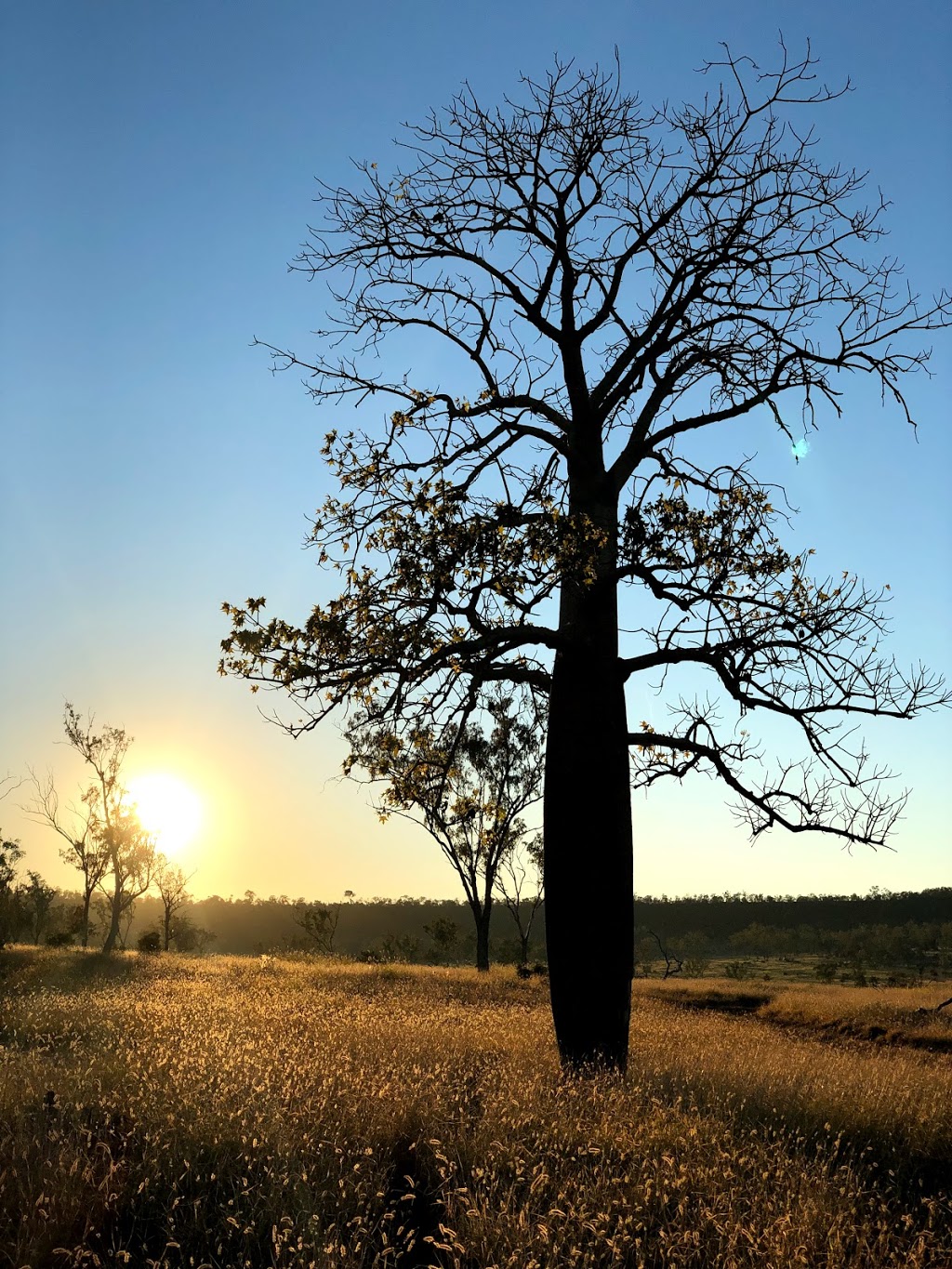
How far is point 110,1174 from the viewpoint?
437 cm

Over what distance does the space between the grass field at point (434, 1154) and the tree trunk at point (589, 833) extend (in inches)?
20.4

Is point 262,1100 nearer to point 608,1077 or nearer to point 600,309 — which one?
point 608,1077

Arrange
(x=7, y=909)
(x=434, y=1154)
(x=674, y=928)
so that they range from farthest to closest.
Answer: (x=674, y=928) → (x=7, y=909) → (x=434, y=1154)

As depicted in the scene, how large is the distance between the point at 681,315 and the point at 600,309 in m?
0.85

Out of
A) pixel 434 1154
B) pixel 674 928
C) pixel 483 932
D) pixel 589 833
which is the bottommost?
pixel 674 928

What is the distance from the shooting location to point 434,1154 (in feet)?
16.4

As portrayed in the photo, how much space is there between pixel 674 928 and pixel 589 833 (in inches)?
3243

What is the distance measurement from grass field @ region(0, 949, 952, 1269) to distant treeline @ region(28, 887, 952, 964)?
2661 centimetres

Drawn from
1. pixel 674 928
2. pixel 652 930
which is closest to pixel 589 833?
pixel 652 930

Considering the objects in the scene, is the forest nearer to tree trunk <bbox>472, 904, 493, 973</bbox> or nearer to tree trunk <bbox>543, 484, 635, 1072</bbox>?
tree trunk <bbox>472, 904, 493, 973</bbox>

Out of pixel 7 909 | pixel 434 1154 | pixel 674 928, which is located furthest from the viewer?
pixel 674 928

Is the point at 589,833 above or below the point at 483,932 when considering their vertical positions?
above

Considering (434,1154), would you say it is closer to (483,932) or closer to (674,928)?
(483,932)

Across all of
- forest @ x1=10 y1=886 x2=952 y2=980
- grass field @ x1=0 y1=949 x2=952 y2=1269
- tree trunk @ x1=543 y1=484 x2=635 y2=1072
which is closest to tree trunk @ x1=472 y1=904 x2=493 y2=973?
forest @ x1=10 y1=886 x2=952 y2=980
